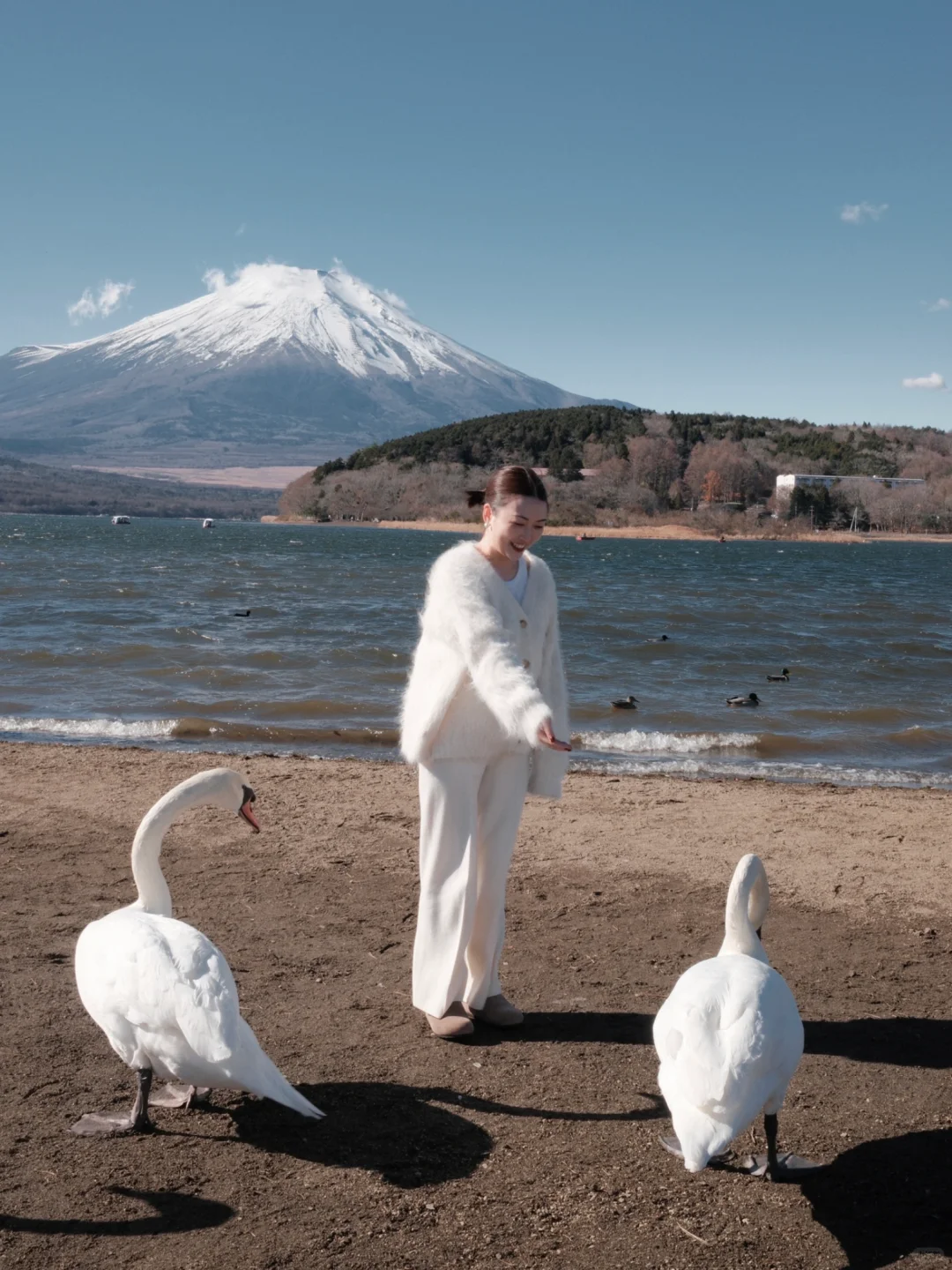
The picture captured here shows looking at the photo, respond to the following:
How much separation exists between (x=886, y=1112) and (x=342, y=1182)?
5.86ft

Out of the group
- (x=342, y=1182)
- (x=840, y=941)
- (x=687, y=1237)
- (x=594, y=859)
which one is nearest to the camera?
(x=687, y=1237)

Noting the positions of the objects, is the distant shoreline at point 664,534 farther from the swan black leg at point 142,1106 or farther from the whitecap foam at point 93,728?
the swan black leg at point 142,1106

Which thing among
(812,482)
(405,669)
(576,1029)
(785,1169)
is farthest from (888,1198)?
(812,482)

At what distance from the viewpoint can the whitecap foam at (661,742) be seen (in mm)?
12023

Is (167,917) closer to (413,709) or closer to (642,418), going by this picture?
(413,709)

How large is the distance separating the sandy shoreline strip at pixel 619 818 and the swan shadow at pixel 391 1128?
2.69 metres

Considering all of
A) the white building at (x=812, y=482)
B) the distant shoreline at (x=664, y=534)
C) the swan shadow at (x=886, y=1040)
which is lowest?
the swan shadow at (x=886, y=1040)

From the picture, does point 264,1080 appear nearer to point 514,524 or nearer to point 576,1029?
point 576,1029

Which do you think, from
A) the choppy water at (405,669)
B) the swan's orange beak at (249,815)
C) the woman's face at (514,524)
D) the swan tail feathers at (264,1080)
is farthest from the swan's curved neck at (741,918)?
the choppy water at (405,669)

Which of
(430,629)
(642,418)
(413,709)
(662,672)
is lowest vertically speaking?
(662,672)

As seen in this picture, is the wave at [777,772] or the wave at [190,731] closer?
the wave at [777,772]

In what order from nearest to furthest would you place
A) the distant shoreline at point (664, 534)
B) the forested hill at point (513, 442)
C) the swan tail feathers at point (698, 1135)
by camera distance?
the swan tail feathers at point (698, 1135), the distant shoreline at point (664, 534), the forested hill at point (513, 442)

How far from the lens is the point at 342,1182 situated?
3328 millimetres

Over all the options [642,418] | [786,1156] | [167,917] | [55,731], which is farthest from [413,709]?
[642,418]
